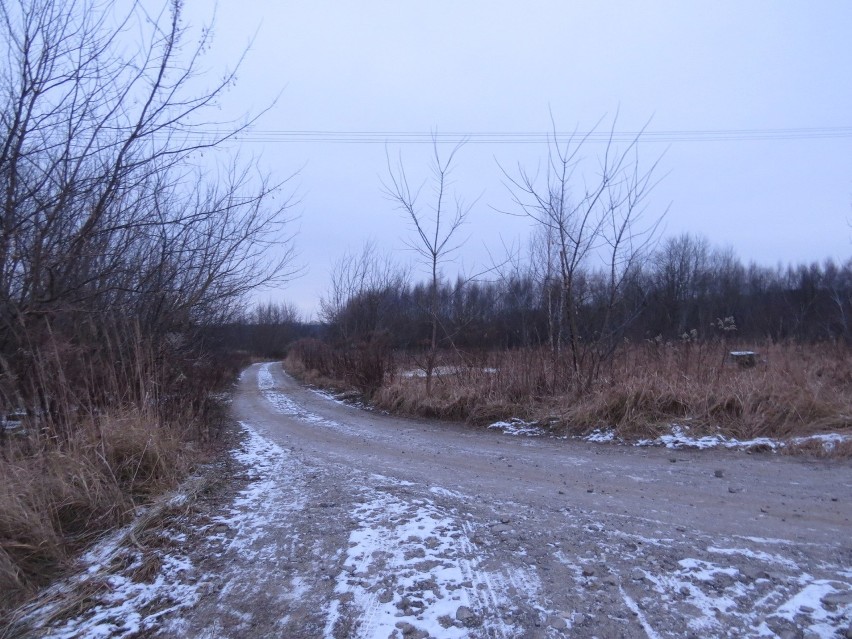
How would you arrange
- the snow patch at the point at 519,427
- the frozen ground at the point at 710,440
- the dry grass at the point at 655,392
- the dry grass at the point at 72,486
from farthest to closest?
1. the snow patch at the point at 519,427
2. the dry grass at the point at 655,392
3. the frozen ground at the point at 710,440
4. the dry grass at the point at 72,486

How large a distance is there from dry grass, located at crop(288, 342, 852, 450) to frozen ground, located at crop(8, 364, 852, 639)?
1.74 meters

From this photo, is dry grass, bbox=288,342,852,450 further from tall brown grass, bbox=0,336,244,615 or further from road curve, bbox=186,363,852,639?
tall brown grass, bbox=0,336,244,615

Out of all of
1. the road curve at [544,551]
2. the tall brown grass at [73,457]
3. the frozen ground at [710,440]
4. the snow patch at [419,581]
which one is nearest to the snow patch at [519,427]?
the frozen ground at [710,440]

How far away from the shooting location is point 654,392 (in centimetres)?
902

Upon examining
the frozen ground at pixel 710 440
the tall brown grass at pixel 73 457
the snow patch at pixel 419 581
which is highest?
the tall brown grass at pixel 73 457

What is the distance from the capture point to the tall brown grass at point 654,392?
8.16m

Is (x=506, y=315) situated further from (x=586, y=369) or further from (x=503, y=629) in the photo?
(x=503, y=629)

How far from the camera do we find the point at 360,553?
3.95 metres

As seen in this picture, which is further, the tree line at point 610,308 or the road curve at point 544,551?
the tree line at point 610,308

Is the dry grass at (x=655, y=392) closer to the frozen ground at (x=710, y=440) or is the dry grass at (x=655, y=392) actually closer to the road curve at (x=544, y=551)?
the frozen ground at (x=710, y=440)

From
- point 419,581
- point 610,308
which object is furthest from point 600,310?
point 419,581

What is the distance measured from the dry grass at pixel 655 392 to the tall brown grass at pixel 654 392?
2cm

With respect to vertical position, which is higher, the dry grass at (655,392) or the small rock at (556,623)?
the dry grass at (655,392)

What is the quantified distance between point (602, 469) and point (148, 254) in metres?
7.04
